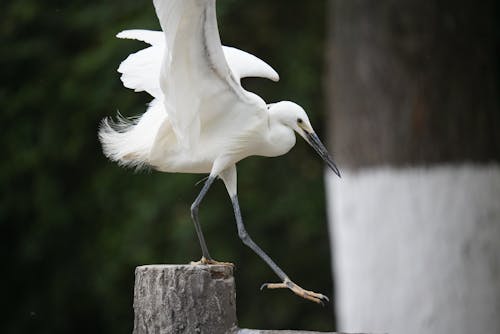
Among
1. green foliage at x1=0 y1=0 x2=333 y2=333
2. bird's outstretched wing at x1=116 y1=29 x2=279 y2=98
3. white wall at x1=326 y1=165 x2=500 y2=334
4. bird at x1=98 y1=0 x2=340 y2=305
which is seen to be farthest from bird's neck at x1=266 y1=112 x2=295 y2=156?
green foliage at x1=0 y1=0 x2=333 y2=333

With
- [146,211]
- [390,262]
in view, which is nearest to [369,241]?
[390,262]

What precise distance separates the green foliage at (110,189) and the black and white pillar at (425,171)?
4.01 feet

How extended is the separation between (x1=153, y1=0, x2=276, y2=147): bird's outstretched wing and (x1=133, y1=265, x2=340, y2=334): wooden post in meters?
0.43

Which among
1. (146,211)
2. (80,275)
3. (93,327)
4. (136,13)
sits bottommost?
(93,327)

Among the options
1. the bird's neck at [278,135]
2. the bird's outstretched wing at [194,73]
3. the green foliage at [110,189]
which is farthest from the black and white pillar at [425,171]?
the bird's outstretched wing at [194,73]

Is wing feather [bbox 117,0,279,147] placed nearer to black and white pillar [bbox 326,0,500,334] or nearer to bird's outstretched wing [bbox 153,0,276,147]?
bird's outstretched wing [bbox 153,0,276,147]

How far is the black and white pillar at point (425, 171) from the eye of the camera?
379 cm

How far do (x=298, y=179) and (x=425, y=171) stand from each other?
1655 mm

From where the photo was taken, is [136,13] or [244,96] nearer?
[244,96]

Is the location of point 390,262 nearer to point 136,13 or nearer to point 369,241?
point 369,241

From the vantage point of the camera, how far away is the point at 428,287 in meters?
3.80

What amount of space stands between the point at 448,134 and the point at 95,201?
8.38 ft

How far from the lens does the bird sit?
2.29 meters

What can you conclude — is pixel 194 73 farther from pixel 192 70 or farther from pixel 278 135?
pixel 278 135
